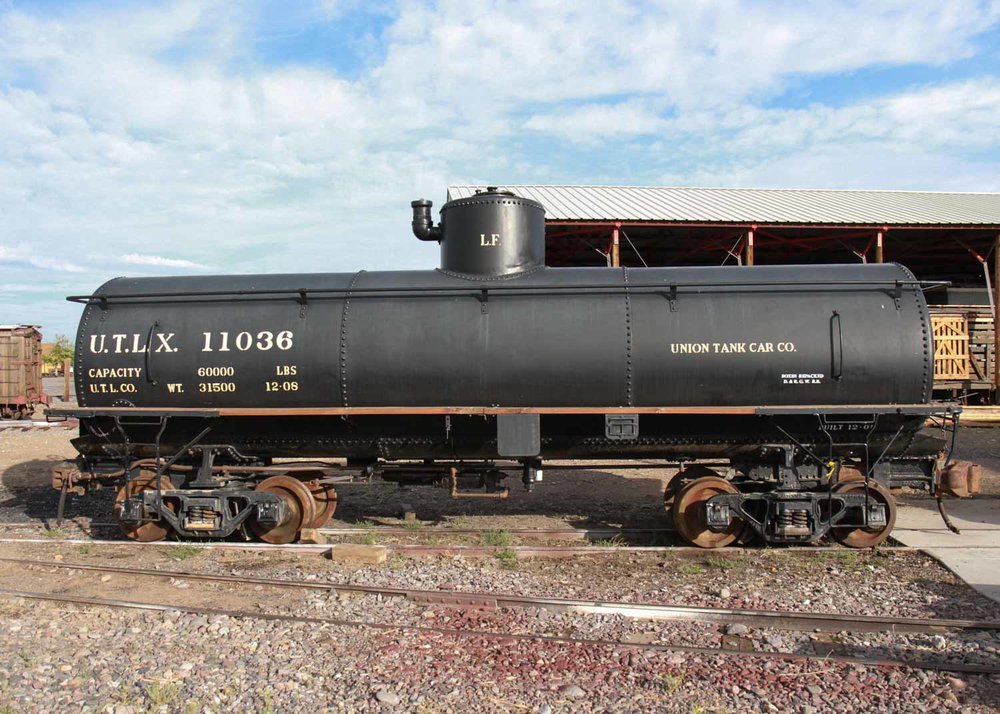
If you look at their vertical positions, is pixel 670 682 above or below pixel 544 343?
below

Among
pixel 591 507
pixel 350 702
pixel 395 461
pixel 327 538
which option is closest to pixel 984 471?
pixel 591 507

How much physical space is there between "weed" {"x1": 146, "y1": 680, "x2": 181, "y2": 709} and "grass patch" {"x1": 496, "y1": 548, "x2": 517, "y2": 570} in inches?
156

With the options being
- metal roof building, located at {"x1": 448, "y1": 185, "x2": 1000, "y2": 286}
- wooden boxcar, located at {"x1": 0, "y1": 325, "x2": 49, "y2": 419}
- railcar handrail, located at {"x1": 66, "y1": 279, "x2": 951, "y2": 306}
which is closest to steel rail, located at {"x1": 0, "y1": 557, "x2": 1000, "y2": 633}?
railcar handrail, located at {"x1": 66, "y1": 279, "x2": 951, "y2": 306}

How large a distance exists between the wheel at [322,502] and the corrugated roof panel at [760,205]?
12269 millimetres

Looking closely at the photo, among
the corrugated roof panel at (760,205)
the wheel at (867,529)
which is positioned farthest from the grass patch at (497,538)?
the corrugated roof panel at (760,205)

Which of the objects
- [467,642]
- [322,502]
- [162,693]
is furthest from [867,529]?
[162,693]

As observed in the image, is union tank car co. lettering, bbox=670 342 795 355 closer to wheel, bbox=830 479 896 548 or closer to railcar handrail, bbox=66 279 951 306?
railcar handrail, bbox=66 279 951 306

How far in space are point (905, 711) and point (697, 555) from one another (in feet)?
12.0

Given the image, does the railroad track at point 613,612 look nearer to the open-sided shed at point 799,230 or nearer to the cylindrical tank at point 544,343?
the cylindrical tank at point 544,343

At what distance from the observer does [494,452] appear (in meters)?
9.03

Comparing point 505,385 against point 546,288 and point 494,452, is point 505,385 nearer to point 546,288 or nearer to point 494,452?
→ point 494,452

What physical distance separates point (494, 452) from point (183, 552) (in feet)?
13.8

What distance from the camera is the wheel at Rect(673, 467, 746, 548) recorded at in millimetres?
8633

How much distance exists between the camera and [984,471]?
1430 centimetres
